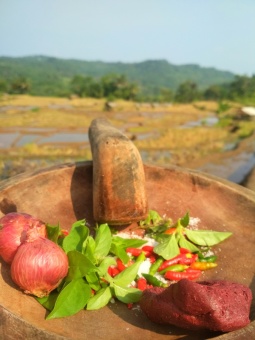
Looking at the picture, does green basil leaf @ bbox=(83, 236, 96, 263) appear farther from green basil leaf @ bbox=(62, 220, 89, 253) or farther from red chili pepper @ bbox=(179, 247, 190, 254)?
red chili pepper @ bbox=(179, 247, 190, 254)

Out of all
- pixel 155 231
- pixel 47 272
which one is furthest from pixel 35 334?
pixel 155 231

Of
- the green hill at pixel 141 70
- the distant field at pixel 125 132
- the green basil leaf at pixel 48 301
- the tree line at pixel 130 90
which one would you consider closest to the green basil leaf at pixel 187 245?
the green basil leaf at pixel 48 301

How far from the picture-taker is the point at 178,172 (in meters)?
3.31

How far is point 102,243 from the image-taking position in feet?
7.99

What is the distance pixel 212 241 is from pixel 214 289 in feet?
3.44

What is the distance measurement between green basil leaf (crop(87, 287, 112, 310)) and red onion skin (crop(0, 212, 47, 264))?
475 millimetres

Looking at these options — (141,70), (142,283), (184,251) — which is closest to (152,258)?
(184,251)

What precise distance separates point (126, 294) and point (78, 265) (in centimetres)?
39

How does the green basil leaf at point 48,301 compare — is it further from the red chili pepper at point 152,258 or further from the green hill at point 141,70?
the green hill at point 141,70

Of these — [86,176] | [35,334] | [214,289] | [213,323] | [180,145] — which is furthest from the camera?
[180,145]

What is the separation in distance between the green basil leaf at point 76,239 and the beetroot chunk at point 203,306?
59 cm

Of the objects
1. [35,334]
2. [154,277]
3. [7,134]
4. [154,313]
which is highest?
[35,334]

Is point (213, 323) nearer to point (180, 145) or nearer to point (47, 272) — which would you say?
point (47, 272)

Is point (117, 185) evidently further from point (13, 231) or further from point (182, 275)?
point (13, 231)
